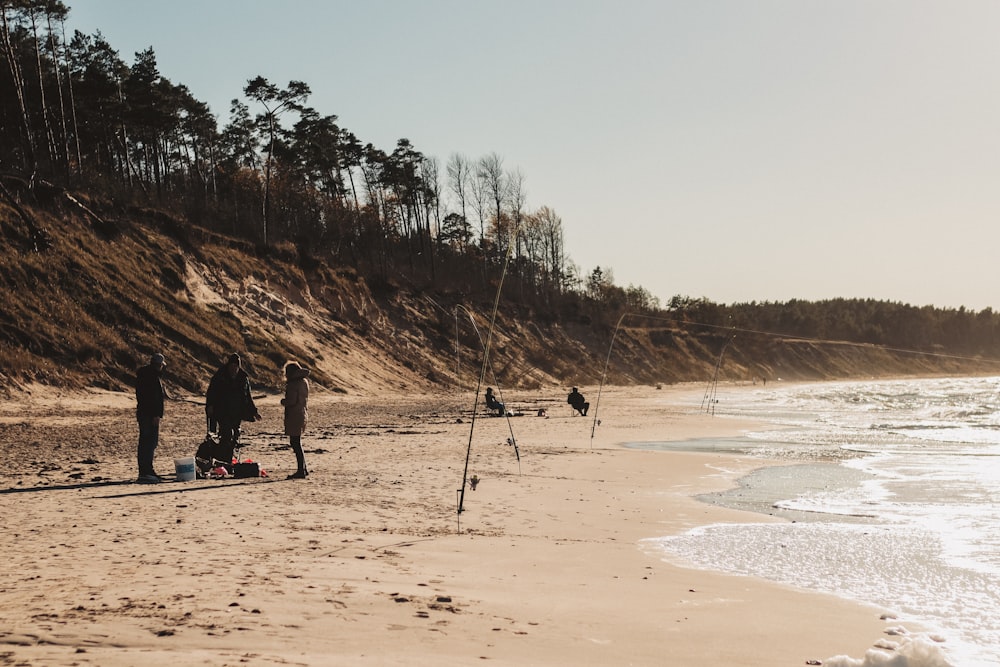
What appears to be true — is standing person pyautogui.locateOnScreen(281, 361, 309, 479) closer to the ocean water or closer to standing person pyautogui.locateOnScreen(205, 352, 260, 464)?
standing person pyautogui.locateOnScreen(205, 352, 260, 464)

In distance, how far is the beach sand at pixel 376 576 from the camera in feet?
14.7

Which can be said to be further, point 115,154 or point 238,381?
point 115,154

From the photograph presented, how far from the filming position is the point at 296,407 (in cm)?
1188

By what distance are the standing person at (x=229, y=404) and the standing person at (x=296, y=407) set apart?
1.82ft

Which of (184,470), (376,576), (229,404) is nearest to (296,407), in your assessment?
(229,404)

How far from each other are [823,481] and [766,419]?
723 inches

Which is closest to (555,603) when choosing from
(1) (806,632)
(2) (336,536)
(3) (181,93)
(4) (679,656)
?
(4) (679,656)

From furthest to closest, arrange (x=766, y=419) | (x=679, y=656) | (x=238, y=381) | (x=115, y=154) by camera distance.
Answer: (x=115, y=154)
(x=766, y=419)
(x=238, y=381)
(x=679, y=656)

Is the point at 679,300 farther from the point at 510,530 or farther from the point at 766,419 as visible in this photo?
the point at 510,530

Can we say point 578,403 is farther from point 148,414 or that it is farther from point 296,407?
point 148,414

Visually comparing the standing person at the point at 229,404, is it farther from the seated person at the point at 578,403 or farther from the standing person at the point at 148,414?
the seated person at the point at 578,403

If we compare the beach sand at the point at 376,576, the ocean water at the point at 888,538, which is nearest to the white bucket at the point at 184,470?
the beach sand at the point at 376,576

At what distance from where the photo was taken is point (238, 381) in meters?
12.3

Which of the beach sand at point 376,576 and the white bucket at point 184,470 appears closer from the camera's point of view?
the beach sand at point 376,576
